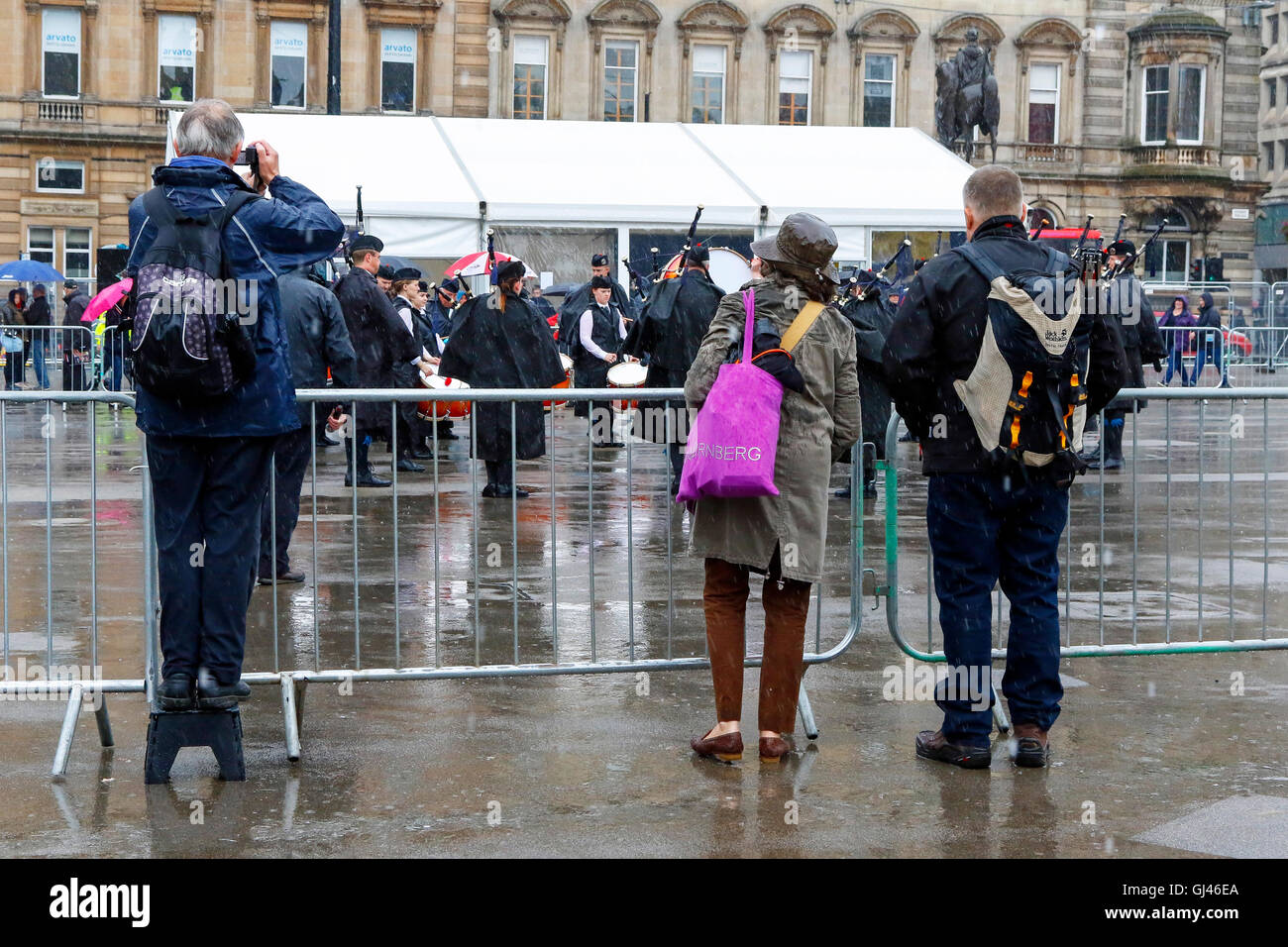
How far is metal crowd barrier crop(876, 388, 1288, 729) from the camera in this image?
704cm

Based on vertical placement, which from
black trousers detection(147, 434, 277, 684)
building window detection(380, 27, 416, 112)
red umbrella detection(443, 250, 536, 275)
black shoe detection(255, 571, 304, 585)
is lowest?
black shoe detection(255, 571, 304, 585)

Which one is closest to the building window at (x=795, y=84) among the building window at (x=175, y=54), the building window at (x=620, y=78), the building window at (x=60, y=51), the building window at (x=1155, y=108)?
the building window at (x=620, y=78)

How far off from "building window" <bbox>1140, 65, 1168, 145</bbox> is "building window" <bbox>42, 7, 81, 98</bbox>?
2805 centimetres

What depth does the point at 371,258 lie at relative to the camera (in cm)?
1345

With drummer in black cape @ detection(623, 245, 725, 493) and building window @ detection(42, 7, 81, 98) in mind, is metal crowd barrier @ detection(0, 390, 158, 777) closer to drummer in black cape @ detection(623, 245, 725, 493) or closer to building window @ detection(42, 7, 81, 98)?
drummer in black cape @ detection(623, 245, 725, 493)

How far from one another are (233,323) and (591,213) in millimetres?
18590

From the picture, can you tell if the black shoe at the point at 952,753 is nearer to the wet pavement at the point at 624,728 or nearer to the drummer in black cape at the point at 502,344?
the wet pavement at the point at 624,728

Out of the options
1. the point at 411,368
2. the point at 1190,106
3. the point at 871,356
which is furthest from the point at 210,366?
the point at 1190,106

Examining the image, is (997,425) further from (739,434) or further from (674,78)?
(674,78)

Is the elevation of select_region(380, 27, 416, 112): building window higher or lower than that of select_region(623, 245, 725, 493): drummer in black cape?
higher

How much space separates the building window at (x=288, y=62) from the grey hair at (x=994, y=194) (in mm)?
40604

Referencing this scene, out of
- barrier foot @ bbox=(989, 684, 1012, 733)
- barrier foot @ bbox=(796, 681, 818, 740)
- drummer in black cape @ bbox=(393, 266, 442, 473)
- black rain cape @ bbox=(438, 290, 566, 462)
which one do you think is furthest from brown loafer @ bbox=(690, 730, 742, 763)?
black rain cape @ bbox=(438, 290, 566, 462)

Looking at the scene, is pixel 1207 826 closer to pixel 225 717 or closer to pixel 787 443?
pixel 787 443

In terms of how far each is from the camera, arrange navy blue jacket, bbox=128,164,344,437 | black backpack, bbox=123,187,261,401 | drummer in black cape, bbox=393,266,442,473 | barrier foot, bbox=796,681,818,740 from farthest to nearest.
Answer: drummer in black cape, bbox=393,266,442,473, barrier foot, bbox=796,681,818,740, navy blue jacket, bbox=128,164,344,437, black backpack, bbox=123,187,261,401
